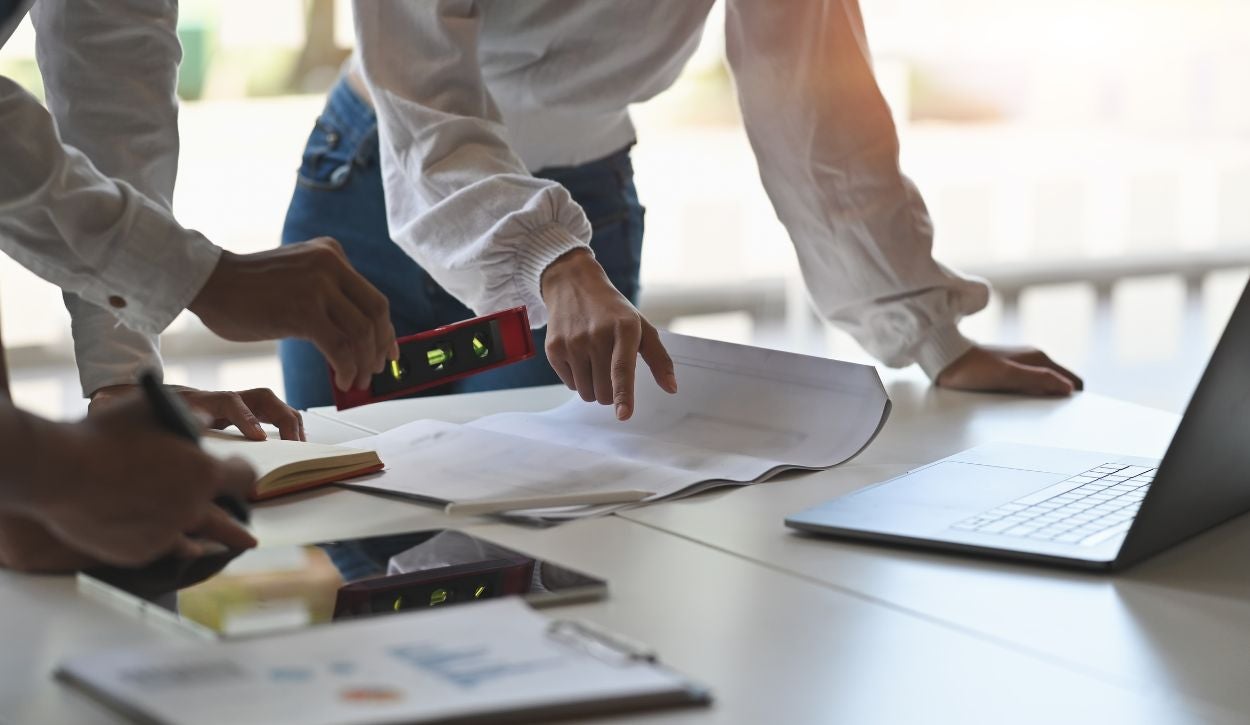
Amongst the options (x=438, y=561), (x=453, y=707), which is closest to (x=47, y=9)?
(x=438, y=561)

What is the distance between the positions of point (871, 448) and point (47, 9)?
0.81 metres

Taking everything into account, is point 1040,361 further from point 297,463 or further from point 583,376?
point 297,463

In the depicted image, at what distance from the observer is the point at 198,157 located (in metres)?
2.91

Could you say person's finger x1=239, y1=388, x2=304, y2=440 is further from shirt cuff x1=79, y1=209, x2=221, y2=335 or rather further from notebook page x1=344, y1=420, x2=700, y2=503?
shirt cuff x1=79, y1=209, x2=221, y2=335

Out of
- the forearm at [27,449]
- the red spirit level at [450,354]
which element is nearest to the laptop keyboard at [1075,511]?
the red spirit level at [450,354]

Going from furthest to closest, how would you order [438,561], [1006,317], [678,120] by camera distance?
[1006,317] → [678,120] → [438,561]

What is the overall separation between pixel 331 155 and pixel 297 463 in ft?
2.05

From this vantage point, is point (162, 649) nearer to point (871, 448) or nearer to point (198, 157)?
point (871, 448)

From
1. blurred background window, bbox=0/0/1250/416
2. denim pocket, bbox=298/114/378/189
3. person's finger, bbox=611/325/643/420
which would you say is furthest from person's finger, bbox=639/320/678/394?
blurred background window, bbox=0/0/1250/416

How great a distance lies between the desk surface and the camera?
0.65 meters

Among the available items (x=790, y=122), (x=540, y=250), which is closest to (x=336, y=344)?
(x=540, y=250)

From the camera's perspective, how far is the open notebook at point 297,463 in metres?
1.02

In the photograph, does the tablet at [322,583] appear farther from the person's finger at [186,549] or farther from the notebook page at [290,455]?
the notebook page at [290,455]

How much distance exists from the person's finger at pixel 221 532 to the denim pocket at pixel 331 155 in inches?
29.8
